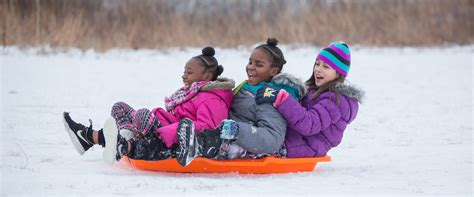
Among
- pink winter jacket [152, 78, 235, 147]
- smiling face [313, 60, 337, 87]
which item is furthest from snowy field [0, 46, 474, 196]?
smiling face [313, 60, 337, 87]

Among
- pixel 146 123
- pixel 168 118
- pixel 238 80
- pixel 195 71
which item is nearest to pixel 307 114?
pixel 195 71

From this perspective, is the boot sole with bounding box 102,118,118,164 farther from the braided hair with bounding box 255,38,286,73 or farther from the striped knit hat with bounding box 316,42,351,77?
the striped knit hat with bounding box 316,42,351,77

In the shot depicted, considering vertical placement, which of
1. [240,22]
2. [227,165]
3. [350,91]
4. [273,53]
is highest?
[273,53]

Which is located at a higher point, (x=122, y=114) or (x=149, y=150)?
(x=122, y=114)

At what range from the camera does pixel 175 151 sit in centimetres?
497

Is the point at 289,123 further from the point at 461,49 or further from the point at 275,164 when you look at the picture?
the point at 461,49

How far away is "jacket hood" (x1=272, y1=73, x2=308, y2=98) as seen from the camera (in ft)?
16.8

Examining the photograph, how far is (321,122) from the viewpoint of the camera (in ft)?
16.9

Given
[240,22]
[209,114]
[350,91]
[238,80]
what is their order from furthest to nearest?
[240,22]
[238,80]
[350,91]
[209,114]

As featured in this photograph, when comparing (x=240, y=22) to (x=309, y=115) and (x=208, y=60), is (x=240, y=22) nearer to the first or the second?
(x=208, y=60)

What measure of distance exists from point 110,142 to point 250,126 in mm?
846

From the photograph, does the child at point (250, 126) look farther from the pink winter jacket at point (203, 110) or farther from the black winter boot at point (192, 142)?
the pink winter jacket at point (203, 110)

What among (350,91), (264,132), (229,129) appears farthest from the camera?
(350,91)

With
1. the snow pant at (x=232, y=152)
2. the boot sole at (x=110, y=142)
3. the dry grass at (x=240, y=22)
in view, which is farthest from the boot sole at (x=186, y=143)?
the dry grass at (x=240, y=22)
